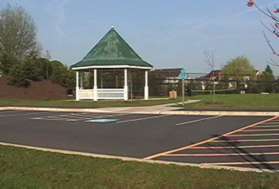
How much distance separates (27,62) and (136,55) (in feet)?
50.7

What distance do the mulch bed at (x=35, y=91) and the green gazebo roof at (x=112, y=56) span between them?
34.3 feet

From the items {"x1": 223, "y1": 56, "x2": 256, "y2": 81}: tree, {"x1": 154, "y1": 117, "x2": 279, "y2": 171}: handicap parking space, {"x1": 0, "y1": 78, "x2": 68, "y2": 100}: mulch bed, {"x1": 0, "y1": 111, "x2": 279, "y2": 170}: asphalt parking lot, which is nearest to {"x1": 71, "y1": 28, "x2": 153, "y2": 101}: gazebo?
{"x1": 0, "y1": 78, "x2": 68, "y2": 100}: mulch bed

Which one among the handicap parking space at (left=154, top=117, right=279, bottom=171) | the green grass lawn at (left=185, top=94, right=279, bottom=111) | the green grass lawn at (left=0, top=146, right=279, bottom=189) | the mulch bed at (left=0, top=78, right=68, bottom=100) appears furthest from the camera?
the mulch bed at (left=0, top=78, right=68, bottom=100)

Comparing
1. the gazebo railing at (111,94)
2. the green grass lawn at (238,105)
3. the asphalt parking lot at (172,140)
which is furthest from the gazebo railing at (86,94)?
the asphalt parking lot at (172,140)

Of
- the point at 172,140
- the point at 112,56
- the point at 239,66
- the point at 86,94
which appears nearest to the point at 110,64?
the point at 112,56

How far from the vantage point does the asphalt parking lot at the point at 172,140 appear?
1130 centimetres

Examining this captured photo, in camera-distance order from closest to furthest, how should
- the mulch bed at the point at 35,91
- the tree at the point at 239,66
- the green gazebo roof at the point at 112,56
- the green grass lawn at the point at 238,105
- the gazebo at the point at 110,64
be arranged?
the green grass lawn at the point at 238,105 < the gazebo at the point at 110,64 < the green gazebo roof at the point at 112,56 < the mulch bed at the point at 35,91 < the tree at the point at 239,66

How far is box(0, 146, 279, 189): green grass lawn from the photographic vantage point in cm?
785

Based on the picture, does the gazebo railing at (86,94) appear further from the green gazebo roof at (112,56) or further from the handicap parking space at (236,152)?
the handicap parking space at (236,152)

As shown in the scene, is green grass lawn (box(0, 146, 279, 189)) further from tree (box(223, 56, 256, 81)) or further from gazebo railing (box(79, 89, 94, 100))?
tree (box(223, 56, 256, 81))

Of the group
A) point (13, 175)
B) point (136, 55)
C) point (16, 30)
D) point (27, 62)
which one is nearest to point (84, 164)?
point (13, 175)

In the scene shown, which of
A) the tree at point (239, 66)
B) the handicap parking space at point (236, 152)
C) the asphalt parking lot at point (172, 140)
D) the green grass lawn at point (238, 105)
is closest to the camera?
the handicap parking space at point (236, 152)

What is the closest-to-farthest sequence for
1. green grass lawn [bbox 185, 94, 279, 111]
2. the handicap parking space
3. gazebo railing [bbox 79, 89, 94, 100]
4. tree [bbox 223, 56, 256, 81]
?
1. the handicap parking space
2. green grass lawn [bbox 185, 94, 279, 111]
3. gazebo railing [bbox 79, 89, 94, 100]
4. tree [bbox 223, 56, 256, 81]

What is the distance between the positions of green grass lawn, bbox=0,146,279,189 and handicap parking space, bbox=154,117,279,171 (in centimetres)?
132
